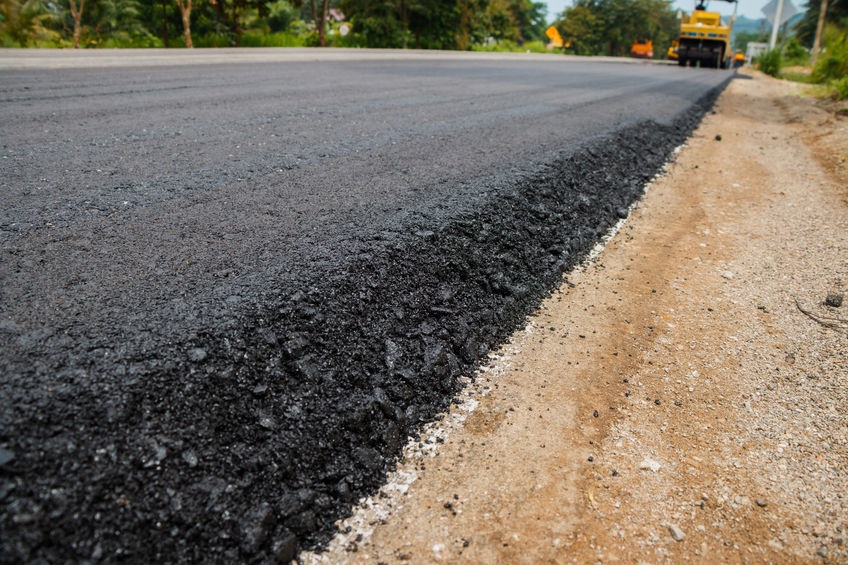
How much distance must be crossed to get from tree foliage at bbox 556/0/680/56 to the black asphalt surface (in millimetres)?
50177

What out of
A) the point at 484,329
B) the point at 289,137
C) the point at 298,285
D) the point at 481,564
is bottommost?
the point at 481,564

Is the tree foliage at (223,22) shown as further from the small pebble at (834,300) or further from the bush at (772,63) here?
the small pebble at (834,300)

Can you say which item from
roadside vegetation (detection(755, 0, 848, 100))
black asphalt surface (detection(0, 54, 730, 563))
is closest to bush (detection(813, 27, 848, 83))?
roadside vegetation (detection(755, 0, 848, 100))

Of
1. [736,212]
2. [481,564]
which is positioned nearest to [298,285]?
[481,564]

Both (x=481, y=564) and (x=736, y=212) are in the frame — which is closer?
(x=481, y=564)

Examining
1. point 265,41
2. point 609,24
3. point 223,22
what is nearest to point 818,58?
point 265,41

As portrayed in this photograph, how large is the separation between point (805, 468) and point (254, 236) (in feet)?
8.85

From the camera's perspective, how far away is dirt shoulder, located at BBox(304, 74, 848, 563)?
191 centimetres

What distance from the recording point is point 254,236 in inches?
110

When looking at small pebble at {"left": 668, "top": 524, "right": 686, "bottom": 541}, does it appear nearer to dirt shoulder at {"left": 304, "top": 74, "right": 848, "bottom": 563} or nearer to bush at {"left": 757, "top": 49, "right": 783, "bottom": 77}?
dirt shoulder at {"left": 304, "top": 74, "right": 848, "bottom": 563}

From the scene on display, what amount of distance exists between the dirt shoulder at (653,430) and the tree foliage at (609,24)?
5060cm

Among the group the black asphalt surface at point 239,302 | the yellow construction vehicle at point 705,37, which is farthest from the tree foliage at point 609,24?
the black asphalt surface at point 239,302

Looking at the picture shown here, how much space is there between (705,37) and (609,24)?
31.1 m

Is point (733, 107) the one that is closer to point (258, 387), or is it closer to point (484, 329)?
point (484, 329)
